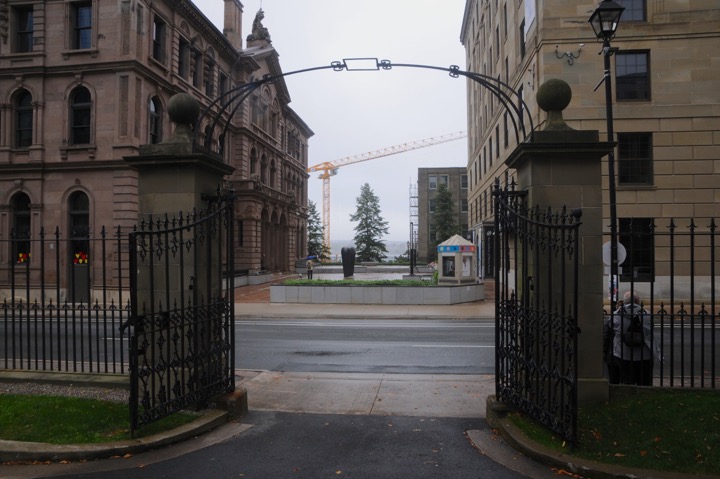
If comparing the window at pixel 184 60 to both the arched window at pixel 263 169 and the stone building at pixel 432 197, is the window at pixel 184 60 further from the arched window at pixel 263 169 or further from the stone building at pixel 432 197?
the stone building at pixel 432 197

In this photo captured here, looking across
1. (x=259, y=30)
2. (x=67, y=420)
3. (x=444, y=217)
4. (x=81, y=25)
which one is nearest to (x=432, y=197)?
(x=444, y=217)

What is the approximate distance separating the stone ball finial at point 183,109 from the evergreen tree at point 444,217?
67283mm

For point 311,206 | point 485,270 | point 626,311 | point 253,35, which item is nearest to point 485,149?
point 485,270

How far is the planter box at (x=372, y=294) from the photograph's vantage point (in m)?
23.2

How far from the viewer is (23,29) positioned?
90.1 ft

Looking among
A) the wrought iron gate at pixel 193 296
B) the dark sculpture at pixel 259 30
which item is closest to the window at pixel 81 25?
the dark sculpture at pixel 259 30

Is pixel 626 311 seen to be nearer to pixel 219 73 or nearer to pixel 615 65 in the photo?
pixel 615 65

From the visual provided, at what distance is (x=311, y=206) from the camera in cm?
9294

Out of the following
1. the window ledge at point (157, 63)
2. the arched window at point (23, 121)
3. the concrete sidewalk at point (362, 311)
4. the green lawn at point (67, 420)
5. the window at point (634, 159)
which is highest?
the window ledge at point (157, 63)

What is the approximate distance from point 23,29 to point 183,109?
26.7 meters

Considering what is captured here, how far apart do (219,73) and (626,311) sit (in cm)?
3622

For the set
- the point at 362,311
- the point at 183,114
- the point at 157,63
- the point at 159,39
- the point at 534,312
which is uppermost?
the point at 159,39

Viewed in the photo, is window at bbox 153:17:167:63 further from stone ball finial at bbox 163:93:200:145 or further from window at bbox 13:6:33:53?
stone ball finial at bbox 163:93:200:145

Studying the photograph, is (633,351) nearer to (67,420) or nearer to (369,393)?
(369,393)
